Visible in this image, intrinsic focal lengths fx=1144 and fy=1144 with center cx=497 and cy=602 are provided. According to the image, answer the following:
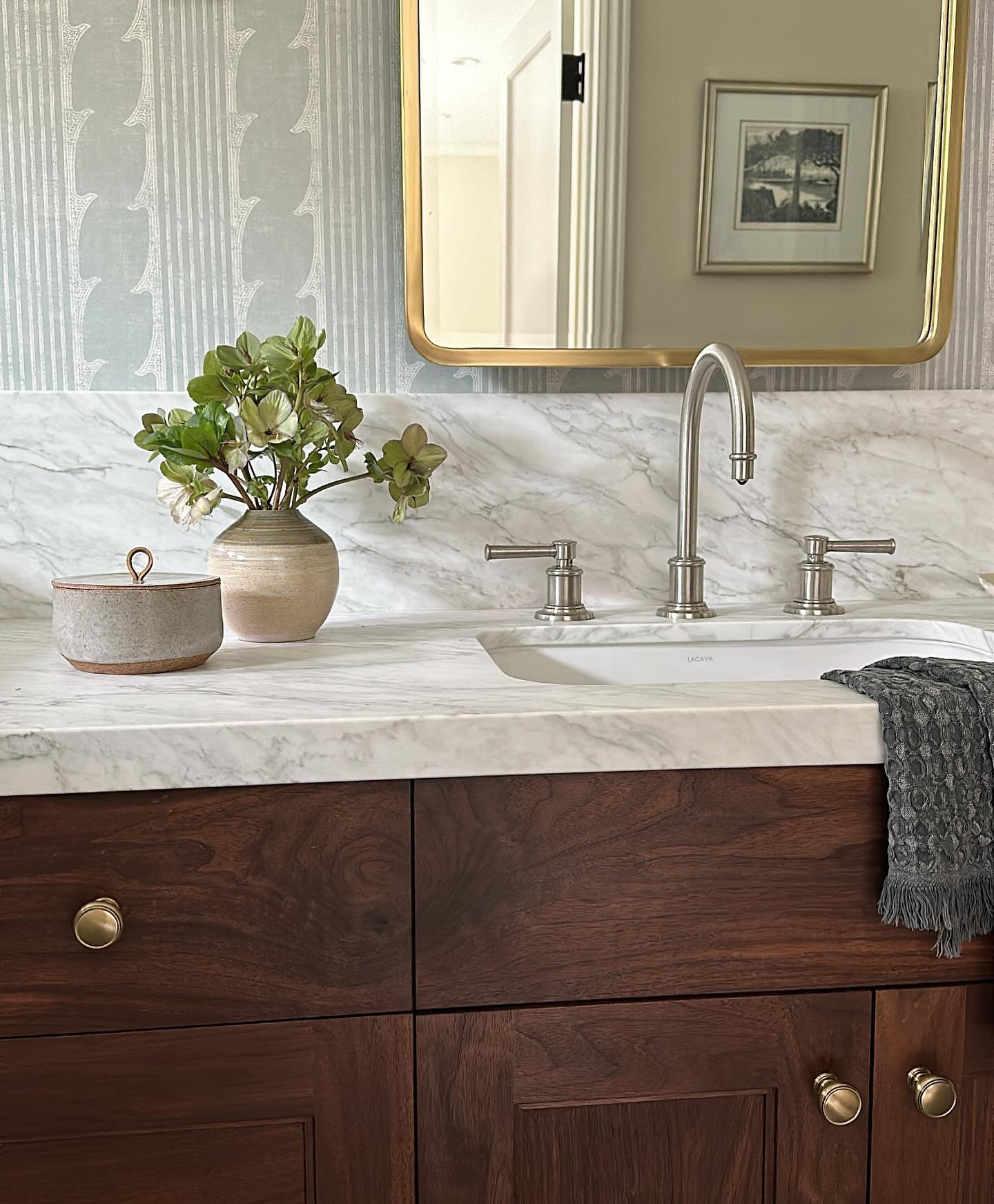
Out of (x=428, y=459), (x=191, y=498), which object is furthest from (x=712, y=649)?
(x=191, y=498)

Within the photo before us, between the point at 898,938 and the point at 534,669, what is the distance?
51cm

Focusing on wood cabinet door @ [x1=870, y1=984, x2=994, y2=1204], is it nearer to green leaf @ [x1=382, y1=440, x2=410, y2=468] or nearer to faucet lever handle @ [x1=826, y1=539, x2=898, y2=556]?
faucet lever handle @ [x1=826, y1=539, x2=898, y2=556]

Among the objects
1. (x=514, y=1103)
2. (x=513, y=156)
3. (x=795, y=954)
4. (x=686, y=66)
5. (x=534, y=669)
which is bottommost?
(x=514, y=1103)

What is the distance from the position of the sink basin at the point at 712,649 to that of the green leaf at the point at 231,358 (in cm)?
40

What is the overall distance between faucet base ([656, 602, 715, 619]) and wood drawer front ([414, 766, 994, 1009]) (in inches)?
17.7

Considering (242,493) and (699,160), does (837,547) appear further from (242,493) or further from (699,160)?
(242,493)

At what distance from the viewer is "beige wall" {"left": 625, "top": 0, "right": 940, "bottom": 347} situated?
4.54 feet

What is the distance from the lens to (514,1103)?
2.98 ft

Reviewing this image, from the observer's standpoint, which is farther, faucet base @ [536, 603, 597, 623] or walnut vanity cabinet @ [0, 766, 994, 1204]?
faucet base @ [536, 603, 597, 623]

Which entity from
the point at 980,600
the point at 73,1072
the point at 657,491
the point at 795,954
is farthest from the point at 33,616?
the point at 980,600

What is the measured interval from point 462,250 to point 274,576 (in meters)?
0.48

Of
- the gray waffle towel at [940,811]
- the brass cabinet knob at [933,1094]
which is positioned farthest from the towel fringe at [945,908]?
the brass cabinet knob at [933,1094]

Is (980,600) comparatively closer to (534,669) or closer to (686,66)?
(534,669)

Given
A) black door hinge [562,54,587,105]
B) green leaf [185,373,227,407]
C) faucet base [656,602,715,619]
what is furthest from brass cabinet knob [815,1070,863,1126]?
black door hinge [562,54,587,105]
